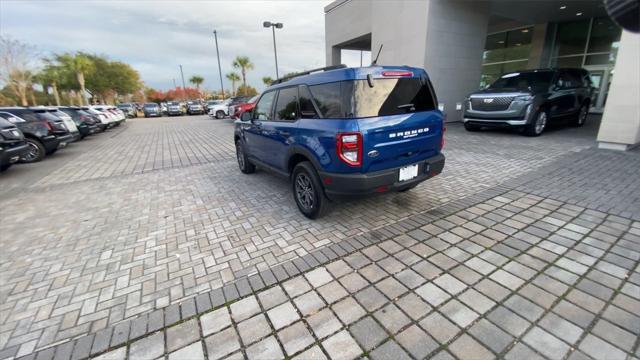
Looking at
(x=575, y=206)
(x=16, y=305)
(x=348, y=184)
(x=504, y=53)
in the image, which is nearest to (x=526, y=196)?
(x=575, y=206)

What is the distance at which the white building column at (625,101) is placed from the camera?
5.95m

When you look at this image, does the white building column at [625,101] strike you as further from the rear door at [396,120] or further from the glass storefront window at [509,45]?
the glass storefront window at [509,45]

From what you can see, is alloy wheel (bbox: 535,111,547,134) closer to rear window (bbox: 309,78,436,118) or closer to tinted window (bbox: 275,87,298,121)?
rear window (bbox: 309,78,436,118)

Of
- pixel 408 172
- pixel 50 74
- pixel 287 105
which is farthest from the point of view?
pixel 50 74

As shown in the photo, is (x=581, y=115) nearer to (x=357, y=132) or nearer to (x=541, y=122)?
(x=541, y=122)

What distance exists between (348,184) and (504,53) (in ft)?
63.9

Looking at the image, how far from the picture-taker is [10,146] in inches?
254

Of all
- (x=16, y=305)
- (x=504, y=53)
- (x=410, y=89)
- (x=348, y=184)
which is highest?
(x=504, y=53)

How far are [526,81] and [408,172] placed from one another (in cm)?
813

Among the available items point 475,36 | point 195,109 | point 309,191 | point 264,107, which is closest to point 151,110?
point 195,109

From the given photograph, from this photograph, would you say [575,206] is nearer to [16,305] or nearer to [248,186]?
[248,186]

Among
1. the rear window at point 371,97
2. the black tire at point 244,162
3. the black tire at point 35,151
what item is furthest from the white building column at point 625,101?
the black tire at point 35,151

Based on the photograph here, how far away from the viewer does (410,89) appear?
3.36 metres

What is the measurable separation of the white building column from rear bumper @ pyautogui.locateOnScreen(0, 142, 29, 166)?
13.8 meters
